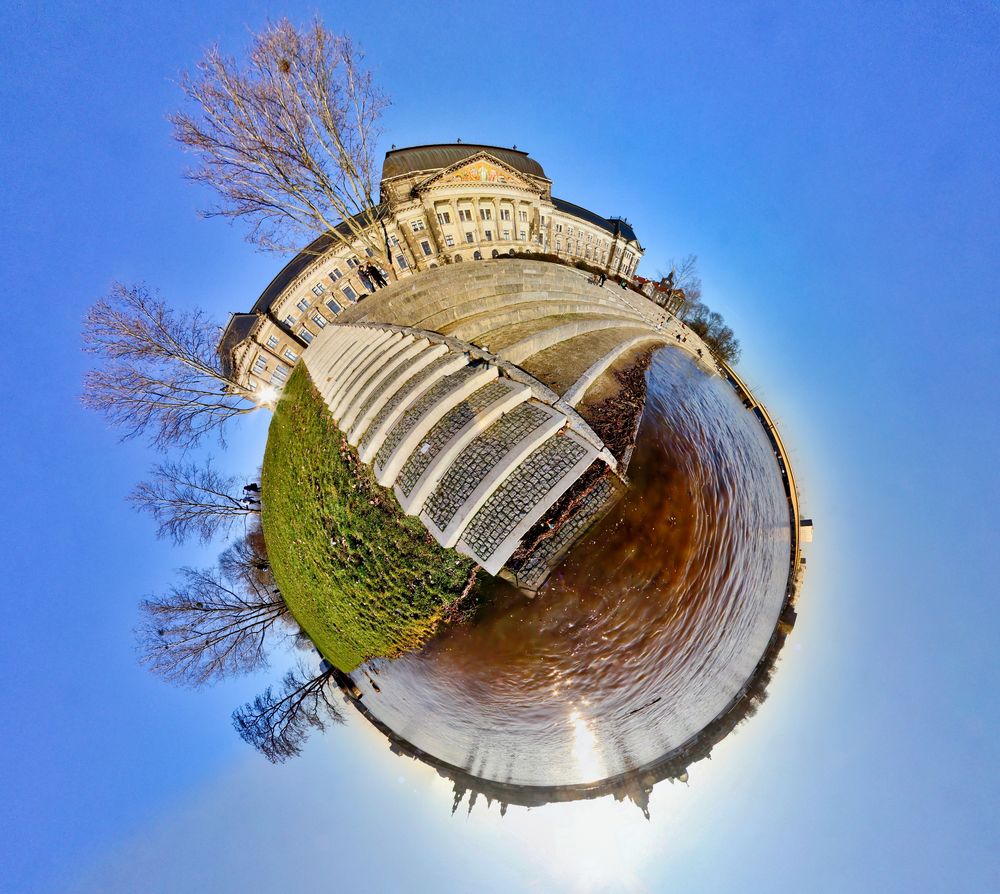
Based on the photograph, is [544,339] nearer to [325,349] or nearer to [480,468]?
[480,468]

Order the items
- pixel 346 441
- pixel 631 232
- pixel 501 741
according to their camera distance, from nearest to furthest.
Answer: pixel 501 741, pixel 346 441, pixel 631 232

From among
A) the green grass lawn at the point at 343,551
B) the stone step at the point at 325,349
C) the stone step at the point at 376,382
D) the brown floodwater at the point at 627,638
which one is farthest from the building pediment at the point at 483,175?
the brown floodwater at the point at 627,638

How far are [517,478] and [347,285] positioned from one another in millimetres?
19971

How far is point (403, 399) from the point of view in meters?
7.59

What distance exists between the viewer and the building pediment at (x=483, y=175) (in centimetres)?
1873

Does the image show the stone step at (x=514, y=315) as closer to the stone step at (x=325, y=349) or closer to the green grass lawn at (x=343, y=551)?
the stone step at (x=325, y=349)

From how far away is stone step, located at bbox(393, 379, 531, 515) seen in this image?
21.0 ft

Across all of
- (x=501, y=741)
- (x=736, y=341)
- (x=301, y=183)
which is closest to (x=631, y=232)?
(x=736, y=341)

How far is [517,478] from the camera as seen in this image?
6000 mm

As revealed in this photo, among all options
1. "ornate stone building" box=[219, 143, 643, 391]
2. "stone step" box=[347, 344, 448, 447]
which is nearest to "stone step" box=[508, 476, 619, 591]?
"stone step" box=[347, 344, 448, 447]

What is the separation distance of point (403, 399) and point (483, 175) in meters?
18.0

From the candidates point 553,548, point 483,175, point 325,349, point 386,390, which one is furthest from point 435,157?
point 553,548

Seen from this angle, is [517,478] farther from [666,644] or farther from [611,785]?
[611,785]

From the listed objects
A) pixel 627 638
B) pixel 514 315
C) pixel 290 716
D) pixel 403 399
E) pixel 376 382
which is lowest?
pixel 290 716
